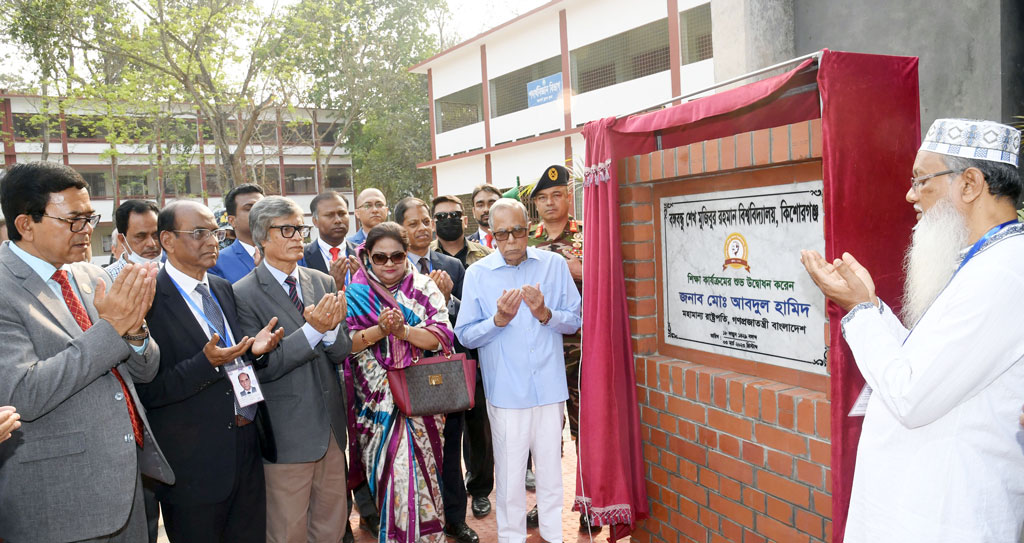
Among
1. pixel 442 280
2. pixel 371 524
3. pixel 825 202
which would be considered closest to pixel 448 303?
pixel 442 280

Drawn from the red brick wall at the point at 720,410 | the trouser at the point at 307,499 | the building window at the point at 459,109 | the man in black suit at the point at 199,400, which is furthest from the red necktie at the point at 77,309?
the building window at the point at 459,109

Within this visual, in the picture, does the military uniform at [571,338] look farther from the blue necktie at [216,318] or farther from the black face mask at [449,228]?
the blue necktie at [216,318]

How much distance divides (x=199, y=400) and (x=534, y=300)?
168 cm

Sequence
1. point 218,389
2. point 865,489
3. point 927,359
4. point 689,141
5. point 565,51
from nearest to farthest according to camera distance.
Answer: point 927,359
point 865,489
point 218,389
point 689,141
point 565,51

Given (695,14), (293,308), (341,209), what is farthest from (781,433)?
(695,14)

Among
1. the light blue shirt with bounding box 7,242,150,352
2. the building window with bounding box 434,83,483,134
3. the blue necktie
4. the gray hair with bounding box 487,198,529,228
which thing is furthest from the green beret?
the building window with bounding box 434,83,483,134

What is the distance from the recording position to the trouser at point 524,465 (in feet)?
12.3

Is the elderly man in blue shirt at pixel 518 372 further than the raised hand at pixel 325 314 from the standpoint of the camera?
Yes

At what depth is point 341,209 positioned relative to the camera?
4.98 m

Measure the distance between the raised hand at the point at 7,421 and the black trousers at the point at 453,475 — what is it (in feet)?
8.03

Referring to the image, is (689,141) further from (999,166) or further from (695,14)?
(695,14)

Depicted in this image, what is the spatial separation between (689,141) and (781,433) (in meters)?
1.46

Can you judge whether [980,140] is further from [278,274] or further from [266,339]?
[278,274]

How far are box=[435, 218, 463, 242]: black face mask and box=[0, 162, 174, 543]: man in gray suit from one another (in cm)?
297
